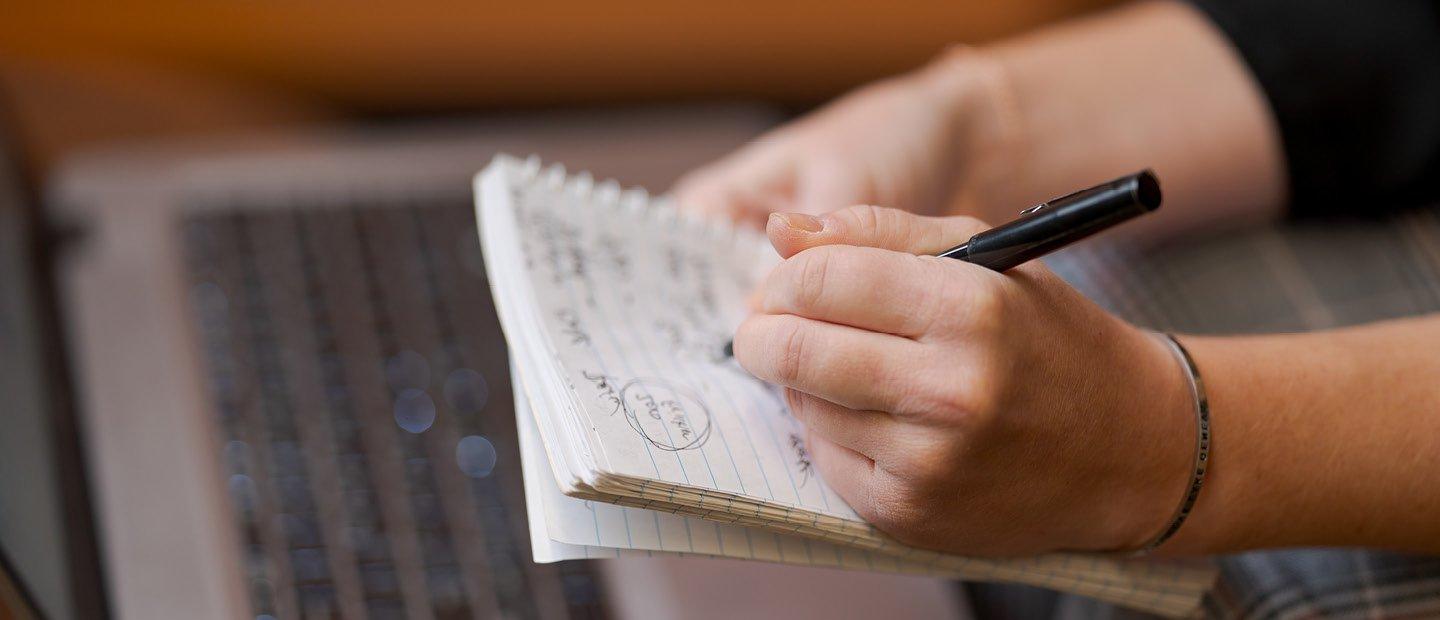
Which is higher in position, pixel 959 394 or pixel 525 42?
pixel 525 42

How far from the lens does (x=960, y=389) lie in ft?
1.01

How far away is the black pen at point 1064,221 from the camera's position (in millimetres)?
300

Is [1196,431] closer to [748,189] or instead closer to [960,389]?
[960,389]

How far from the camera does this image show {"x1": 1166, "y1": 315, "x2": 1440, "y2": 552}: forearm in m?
0.37

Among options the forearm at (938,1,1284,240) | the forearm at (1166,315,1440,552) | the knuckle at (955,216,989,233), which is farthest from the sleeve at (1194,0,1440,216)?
the knuckle at (955,216,989,233)

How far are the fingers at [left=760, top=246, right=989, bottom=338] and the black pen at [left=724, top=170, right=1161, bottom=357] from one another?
16mm

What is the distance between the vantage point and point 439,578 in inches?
19.3

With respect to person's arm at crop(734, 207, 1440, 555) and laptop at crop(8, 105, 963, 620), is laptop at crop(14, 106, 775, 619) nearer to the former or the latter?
laptop at crop(8, 105, 963, 620)

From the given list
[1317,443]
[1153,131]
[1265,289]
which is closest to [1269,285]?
[1265,289]

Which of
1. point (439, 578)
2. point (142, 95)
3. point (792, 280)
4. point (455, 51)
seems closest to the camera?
point (792, 280)

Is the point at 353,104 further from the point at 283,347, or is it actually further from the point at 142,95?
the point at 283,347

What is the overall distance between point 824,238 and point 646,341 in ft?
0.32

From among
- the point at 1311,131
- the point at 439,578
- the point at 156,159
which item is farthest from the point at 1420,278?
the point at 156,159

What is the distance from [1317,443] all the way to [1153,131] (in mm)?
282
